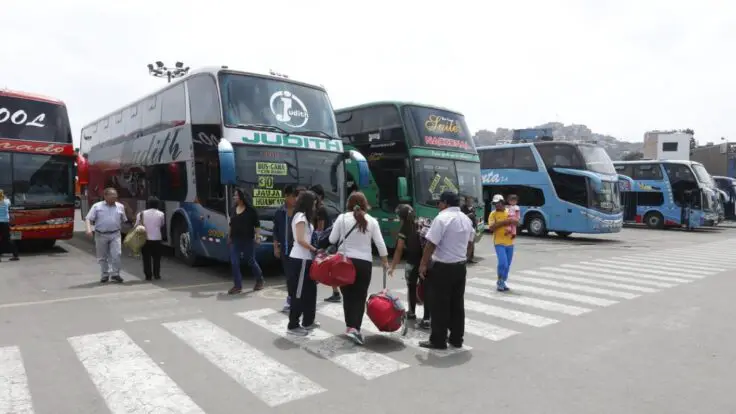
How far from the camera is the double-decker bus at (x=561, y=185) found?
19375 mm

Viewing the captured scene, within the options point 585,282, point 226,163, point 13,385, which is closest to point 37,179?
point 226,163

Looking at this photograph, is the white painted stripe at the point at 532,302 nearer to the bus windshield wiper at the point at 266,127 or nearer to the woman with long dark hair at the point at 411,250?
the woman with long dark hair at the point at 411,250

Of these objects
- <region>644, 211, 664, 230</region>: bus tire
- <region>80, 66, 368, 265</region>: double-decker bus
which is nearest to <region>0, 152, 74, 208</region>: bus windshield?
<region>80, 66, 368, 265</region>: double-decker bus

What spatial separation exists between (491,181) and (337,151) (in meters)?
13.3

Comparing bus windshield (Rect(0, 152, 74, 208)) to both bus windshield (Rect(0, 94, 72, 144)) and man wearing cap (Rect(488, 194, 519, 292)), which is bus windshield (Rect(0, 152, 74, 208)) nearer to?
bus windshield (Rect(0, 94, 72, 144))

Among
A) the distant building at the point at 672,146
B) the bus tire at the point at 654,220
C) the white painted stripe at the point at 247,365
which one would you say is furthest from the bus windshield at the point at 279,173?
the distant building at the point at 672,146

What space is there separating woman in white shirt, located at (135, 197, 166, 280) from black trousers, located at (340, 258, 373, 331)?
531 centimetres

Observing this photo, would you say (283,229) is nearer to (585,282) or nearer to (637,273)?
(585,282)

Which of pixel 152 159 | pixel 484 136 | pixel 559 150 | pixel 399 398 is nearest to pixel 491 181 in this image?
pixel 559 150

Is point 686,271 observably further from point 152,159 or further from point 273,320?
point 152,159

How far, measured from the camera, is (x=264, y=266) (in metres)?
11.7

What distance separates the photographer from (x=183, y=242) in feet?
37.7

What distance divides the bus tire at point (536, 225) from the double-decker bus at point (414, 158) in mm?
7560

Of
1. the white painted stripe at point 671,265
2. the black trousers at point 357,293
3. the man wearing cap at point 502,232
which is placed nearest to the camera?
the black trousers at point 357,293
